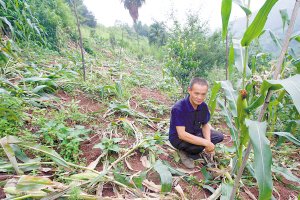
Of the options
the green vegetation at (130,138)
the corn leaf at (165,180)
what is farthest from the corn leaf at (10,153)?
the corn leaf at (165,180)

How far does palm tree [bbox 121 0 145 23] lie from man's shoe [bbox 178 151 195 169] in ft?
63.0

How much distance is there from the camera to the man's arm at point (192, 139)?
2062mm

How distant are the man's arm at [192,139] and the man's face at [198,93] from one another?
30cm

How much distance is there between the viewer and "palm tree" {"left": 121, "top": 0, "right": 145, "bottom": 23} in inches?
764

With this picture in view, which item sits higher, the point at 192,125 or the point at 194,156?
the point at 192,125

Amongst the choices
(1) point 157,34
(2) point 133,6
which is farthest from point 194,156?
(2) point 133,6

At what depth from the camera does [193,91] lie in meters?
2.05

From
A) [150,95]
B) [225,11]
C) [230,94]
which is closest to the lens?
[225,11]

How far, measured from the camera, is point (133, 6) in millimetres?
19500

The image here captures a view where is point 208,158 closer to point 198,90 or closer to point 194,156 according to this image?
point 194,156

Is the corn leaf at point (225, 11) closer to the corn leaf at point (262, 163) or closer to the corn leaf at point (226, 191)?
the corn leaf at point (262, 163)

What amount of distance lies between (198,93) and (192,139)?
45 cm

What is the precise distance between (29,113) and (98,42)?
8.93 m

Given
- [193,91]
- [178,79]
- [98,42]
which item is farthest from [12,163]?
[98,42]
